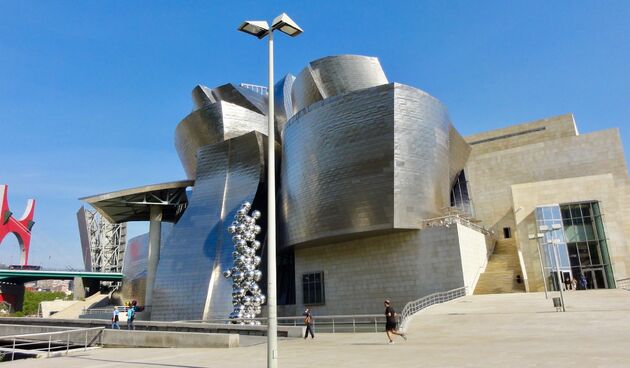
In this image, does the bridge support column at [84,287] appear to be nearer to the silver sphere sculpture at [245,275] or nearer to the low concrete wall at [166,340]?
the silver sphere sculpture at [245,275]

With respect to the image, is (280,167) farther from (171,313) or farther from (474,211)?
(474,211)

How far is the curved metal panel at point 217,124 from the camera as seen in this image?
1377 inches

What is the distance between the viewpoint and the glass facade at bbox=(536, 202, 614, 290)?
3036cm

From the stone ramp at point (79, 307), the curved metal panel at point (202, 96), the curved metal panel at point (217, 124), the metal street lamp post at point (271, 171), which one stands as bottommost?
the stone ramp at point (79, 307)

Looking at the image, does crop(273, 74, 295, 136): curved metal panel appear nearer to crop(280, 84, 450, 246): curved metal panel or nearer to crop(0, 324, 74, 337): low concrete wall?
crop(280, 84, 450, 246): curved metal panel

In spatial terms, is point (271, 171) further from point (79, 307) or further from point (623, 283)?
point (79, 307)

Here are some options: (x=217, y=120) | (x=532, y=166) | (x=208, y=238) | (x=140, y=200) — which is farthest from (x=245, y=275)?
(x=532, y=166)

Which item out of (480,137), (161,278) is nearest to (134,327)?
(161,278)

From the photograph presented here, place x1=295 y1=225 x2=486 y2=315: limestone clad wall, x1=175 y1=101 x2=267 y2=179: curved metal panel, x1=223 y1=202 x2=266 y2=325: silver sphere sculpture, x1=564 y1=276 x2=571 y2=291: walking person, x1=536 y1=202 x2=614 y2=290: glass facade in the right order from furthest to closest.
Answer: x1=175 y1=101 x2=267 y2=179: curved metal panel → x1=536 y1=202 x2=614 y2=290: glass facade → x1=564 y1=276 x2=571 y2=291: walking person → x1=295 y1=225 x2=486 y2=315: limestone clad wall → x1=223 y1=202 x2=266 y2=325: silver sphere sculpture

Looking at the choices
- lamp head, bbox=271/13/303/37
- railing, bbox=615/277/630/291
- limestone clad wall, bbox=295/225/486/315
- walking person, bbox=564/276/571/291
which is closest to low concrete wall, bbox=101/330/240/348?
lamp head, bbox=271/13/303/37

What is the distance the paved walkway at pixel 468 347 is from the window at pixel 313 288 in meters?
14.1

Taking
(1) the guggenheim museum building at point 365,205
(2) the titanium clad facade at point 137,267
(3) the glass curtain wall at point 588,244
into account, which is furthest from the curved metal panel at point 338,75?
(2) the titanium clad facade at point 137,267

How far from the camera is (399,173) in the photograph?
25781 mm

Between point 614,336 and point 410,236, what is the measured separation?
16.3 meters
